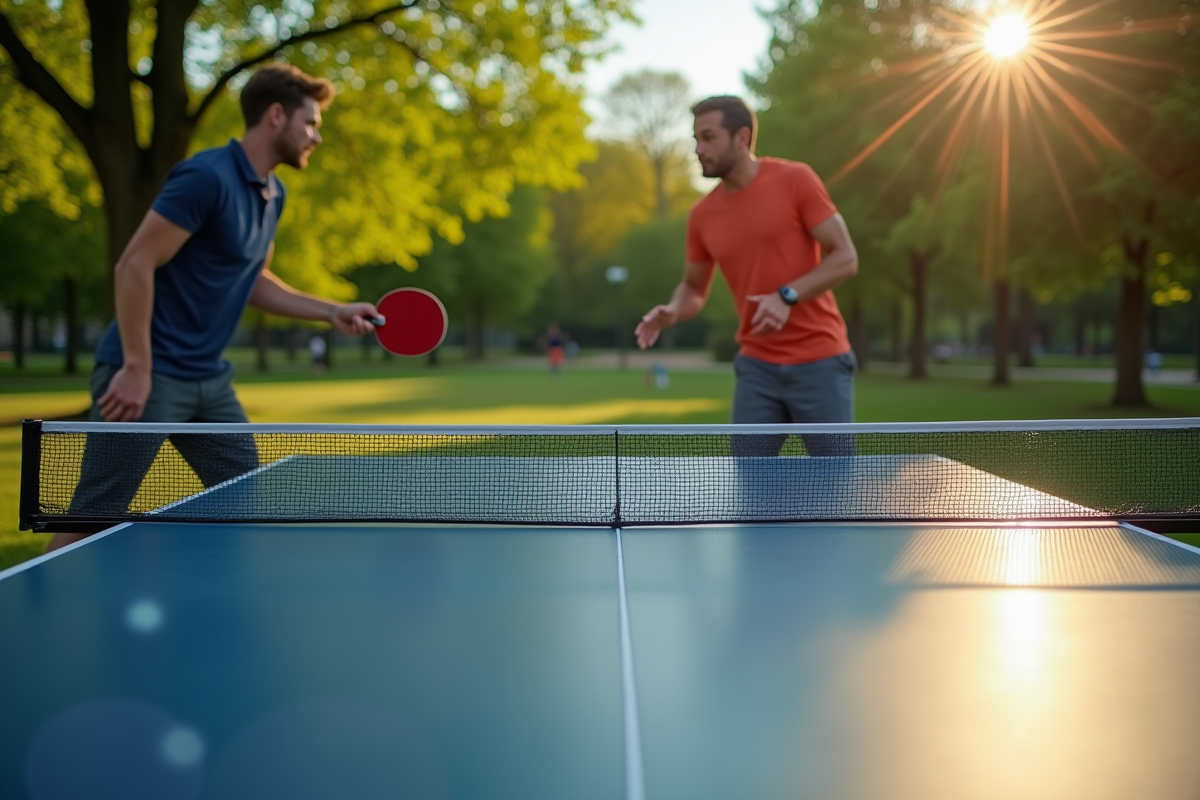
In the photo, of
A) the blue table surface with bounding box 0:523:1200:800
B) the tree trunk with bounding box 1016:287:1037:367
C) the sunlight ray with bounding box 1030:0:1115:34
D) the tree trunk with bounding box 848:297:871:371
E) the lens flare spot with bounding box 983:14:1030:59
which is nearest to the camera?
the blue table surface with bounding box 0:523:1200:800

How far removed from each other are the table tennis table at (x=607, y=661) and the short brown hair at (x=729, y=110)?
1.73 meters

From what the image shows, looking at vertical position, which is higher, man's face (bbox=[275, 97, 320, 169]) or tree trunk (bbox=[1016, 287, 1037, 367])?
tree trunk (bbox=[1016, 287, 1037, 367])

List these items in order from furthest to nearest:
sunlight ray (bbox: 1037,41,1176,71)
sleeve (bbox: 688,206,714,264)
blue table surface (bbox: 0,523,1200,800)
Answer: sunlight ray (bbox: 1037,41,1176,71)
sleeve (bbox: 688,206,714,264)
blue table surface (bbox: 0,523,1200,800)

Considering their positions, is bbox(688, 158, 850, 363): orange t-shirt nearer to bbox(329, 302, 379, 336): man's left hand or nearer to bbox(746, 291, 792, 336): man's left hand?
bbox(746, 291, 792, 336): man's left hand

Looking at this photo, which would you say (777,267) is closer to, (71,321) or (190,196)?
(190,196)

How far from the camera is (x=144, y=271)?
3.41 m

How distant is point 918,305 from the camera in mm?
26609

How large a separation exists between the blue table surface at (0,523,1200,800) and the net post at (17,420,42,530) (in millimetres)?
422

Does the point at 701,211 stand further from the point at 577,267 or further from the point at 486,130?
the point at 577,267

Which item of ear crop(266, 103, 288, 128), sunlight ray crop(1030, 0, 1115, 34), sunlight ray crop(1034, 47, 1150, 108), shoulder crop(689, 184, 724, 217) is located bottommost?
shoulder crop(689, 184, 724, 217)

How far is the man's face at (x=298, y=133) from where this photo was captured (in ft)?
12.2

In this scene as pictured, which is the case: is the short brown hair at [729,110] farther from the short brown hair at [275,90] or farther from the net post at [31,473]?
the net post at [31,473]

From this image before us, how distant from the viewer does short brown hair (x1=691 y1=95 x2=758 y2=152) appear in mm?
4145

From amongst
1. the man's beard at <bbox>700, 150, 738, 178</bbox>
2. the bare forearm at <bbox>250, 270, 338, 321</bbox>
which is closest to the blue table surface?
the bare forearm at <bbox>250, 270, 338, 321</bbox>
